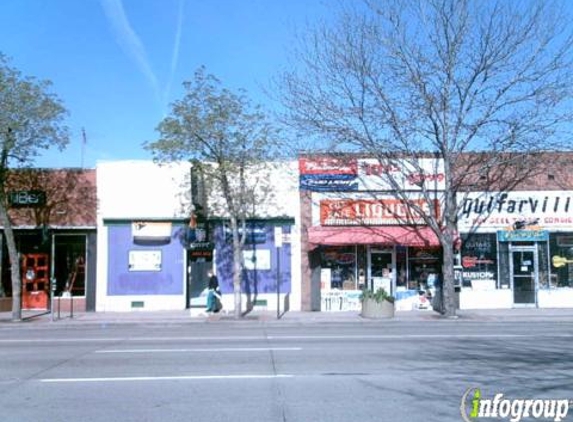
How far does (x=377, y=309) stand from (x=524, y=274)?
6.73 m

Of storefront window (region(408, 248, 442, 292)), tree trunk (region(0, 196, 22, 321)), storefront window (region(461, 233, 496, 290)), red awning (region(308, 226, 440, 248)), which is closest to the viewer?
tree trunk (region(0, 196, 22, 321))

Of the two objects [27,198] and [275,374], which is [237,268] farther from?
[275,374]

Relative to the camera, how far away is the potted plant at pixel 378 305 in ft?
67.2

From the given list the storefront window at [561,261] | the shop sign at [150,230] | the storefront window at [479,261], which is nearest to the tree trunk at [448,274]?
the storefront window at [479,261]

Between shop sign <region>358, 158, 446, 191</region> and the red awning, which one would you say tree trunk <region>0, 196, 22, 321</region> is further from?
shop sign <region>358, 158, 446, 191</region>

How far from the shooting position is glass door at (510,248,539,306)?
2338 cm

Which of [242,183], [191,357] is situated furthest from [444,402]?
[242,183]

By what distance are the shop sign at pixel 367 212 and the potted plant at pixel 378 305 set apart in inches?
134

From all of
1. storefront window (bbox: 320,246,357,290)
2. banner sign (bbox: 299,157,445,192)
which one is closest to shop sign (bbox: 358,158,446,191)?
banner sign (bbox: 299,157,445,192)

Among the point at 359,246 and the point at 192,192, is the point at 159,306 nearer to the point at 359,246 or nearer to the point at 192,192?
the point at 192,192

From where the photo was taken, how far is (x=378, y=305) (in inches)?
808

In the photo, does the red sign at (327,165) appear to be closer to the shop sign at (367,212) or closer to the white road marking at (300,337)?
the shop sign at (367,212)

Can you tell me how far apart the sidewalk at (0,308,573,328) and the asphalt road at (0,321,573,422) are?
353 cm

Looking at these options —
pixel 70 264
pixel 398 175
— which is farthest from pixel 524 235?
pixel 70 264
